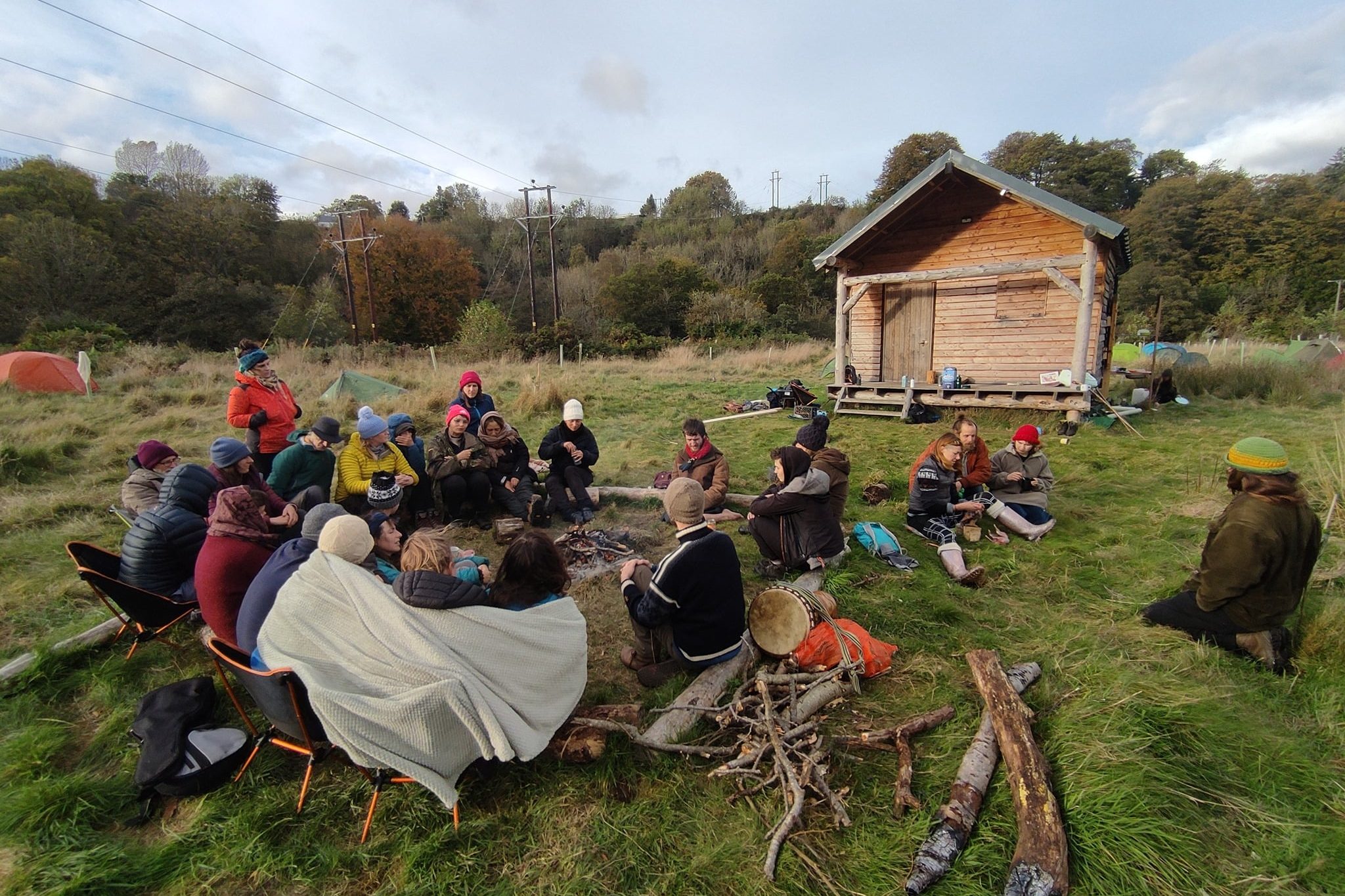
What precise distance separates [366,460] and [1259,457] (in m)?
6.49

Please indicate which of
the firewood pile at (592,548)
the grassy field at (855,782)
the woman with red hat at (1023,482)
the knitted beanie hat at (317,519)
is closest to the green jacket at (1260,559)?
the grassy field at (855,782)

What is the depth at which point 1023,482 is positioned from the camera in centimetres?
560

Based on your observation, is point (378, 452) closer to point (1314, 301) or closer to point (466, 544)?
point (466, 544)

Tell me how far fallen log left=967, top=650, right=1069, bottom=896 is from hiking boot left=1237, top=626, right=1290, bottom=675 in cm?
174

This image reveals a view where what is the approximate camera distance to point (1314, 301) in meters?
30.5

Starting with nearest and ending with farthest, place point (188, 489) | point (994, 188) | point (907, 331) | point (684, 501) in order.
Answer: point (684, 501)
point (188, 489)
point (994, 188)
point (907, 331)

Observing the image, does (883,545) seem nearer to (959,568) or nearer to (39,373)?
(959,568)

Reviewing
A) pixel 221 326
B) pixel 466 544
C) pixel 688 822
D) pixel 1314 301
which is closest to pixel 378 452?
pixel 466 544

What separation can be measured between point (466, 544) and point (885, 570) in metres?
3.90

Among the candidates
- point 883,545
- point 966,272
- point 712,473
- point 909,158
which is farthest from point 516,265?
point 883,545

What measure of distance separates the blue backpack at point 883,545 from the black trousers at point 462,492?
3.79 meters

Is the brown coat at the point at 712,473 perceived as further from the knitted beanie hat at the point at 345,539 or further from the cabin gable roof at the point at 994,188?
the cabin gable roof at the point at 994,188

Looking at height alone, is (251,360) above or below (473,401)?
above

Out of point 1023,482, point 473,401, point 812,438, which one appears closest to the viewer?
point 812,438
